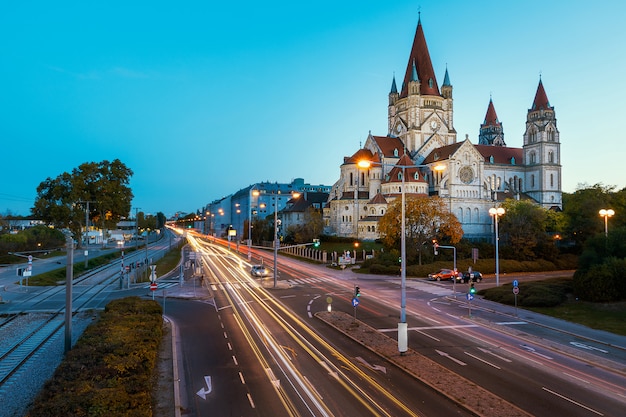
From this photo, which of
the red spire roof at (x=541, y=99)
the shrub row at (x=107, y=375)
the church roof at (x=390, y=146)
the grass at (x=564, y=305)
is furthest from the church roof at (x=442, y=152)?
the shrub row at (x=107, y=375)

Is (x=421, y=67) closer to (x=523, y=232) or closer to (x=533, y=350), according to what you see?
(x=523, y=232)

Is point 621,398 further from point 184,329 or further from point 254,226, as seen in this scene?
point 254,226

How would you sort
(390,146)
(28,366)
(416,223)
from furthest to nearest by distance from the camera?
(390,146)
(416,223)
(28,366)

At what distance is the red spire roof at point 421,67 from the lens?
10475cm

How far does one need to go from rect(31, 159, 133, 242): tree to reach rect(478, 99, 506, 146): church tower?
365 feet

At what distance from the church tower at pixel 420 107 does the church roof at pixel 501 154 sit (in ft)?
30.8

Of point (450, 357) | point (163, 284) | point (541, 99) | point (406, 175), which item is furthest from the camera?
point (541, 99)

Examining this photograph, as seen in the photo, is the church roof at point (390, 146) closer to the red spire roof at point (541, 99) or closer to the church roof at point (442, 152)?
the church roof at point (442, 152)

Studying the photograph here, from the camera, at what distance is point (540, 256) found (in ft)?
232

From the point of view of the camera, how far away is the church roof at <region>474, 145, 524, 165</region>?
361 feet

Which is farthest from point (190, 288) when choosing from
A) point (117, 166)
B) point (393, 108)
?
point (393, 108)

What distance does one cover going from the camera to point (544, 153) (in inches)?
4122

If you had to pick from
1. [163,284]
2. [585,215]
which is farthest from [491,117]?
[163,284]

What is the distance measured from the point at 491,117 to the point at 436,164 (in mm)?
70765
